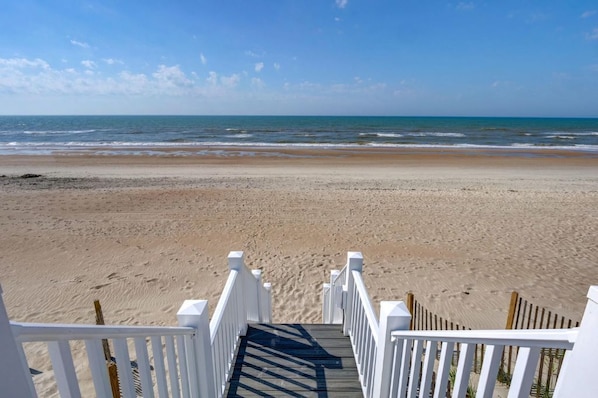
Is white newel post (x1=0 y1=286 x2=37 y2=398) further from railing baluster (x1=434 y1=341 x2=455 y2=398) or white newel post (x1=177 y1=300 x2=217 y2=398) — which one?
railing baluster (x1=434 y1=341 x2=455 y2=398)

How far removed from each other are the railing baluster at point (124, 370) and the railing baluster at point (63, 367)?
22 cm

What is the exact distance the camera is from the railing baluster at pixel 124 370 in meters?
1.41

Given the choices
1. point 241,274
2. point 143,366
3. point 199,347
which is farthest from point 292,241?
point 143,366

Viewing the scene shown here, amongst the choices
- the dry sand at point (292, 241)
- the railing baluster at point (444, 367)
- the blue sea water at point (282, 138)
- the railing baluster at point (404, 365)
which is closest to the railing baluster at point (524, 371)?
the railing baluster at point (444, 367)

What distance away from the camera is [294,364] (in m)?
3.46

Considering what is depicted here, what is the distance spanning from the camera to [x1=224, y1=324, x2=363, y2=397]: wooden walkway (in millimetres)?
3123


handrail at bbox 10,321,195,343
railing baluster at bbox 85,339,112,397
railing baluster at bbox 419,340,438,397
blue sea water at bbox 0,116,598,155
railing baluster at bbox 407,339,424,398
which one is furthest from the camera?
blue sea water at bbox 0,116,598,155

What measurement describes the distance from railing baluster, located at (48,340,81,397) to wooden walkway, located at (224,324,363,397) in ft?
7.28

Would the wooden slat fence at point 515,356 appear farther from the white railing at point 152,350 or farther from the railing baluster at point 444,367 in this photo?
the white railing at point 152,350

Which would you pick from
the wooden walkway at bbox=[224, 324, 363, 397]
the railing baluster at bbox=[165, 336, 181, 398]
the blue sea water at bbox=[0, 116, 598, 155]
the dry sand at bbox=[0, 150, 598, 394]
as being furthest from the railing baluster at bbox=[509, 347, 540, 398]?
the blue sea water at bbox=[0, 116, 598, 155]

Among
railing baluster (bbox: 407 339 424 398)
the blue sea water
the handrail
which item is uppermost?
the handrail

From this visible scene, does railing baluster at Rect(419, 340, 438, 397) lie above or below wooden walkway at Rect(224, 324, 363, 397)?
above

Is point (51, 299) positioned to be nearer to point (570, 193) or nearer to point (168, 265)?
point (168, 265)

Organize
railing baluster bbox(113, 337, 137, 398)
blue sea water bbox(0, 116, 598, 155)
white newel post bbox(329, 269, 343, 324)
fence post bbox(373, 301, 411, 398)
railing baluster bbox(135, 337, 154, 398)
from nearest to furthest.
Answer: railing baluster bbox(113, 337, 137, 398), railing baluster bbox(135, 337, 154, 398), fence post bbox(373, 301, 411, 398), white newel post bbox(329, 269, 343, 324), blue sea water bbox(0, 116, 598, 155)
